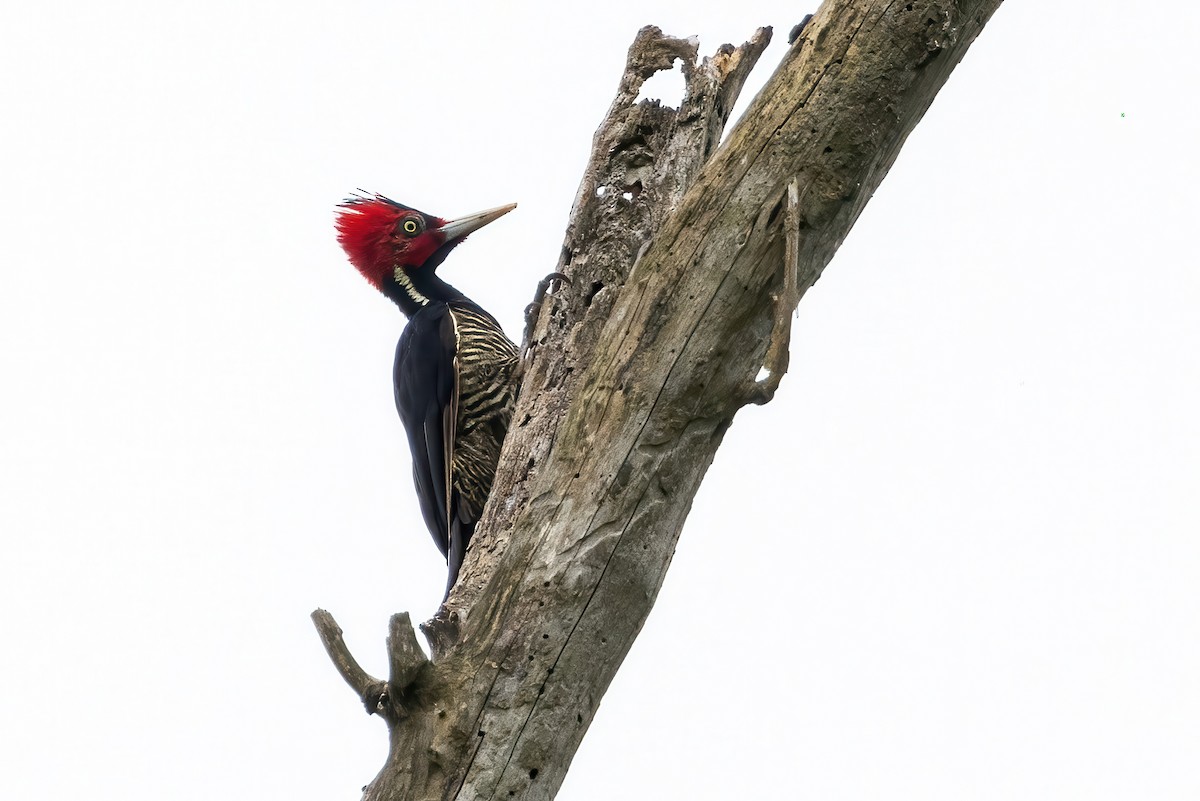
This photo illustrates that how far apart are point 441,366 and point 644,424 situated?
212cm

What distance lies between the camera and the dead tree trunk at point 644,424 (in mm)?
2729

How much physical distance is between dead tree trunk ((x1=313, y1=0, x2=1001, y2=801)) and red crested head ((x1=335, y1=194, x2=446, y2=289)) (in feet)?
8.18

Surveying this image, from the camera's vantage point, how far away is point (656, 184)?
12.3 ft

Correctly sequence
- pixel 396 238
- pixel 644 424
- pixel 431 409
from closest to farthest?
1. pixel 644 424
2. pixel 431 409
3. pixel 396 238

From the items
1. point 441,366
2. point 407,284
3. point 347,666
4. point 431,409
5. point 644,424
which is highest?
point 407,284

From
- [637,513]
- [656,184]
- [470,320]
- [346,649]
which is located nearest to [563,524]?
[637,513]

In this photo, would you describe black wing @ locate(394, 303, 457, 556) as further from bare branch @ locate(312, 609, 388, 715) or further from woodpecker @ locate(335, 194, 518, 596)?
bare branch @ locate(312, 609, 388, 715)

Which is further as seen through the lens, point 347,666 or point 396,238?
point 396,238

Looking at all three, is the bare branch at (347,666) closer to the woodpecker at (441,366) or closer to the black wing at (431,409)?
the woodpecker at (441,366)

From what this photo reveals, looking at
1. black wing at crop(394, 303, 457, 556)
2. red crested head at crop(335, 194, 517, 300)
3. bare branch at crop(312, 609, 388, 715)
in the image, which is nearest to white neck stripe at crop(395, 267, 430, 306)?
red crested head at crop(335, 194, 517, 300)

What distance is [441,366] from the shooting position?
192 inches

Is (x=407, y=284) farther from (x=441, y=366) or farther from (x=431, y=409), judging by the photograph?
(x=431, y=409)

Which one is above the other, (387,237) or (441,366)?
(387,237)

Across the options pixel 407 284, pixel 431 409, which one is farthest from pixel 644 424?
pixel 407 284
